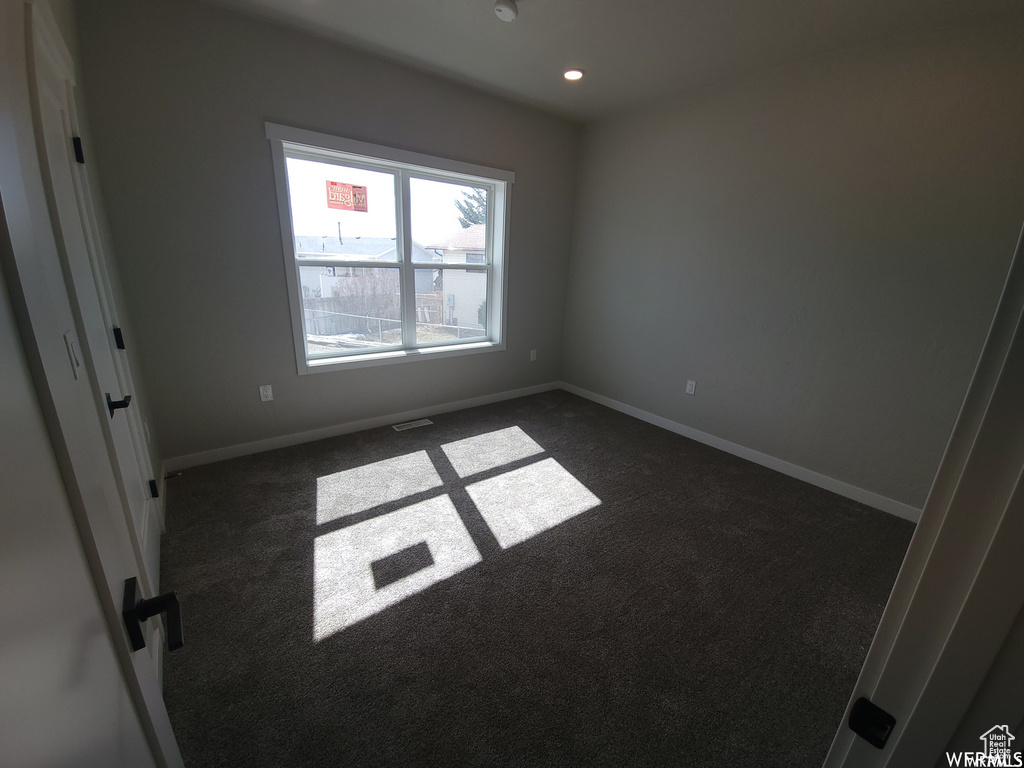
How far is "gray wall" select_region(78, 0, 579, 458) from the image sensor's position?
85.8 inches

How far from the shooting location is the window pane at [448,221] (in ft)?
11.0

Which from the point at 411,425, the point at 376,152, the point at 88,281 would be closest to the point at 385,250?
the point at 376,152

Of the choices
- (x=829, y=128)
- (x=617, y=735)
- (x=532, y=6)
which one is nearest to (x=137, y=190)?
(x=532, y=6)

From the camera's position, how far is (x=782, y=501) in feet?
8.54

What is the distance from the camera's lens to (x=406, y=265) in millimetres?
3348

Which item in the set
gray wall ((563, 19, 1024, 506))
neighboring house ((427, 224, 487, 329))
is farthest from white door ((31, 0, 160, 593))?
gray wall ((563, 19, 1024, 506))

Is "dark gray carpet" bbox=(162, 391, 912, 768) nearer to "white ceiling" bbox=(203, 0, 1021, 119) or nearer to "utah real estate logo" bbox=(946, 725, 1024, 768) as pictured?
"utah real estate logo" bbox=(946, 725, 1024, 768)

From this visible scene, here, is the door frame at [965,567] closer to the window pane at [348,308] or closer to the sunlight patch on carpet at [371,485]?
the sunlight patch on carpet at [371,485]

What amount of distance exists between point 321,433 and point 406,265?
5.00ft

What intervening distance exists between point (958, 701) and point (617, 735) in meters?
1.14

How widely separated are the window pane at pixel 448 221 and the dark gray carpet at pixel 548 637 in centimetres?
205

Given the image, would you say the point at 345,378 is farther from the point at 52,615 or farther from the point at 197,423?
the point at 52,615

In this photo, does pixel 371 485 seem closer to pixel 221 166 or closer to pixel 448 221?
pixel 221 166

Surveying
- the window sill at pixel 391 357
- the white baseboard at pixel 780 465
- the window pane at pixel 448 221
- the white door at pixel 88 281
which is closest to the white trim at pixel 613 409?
the white baseboard at pixel 780 465
